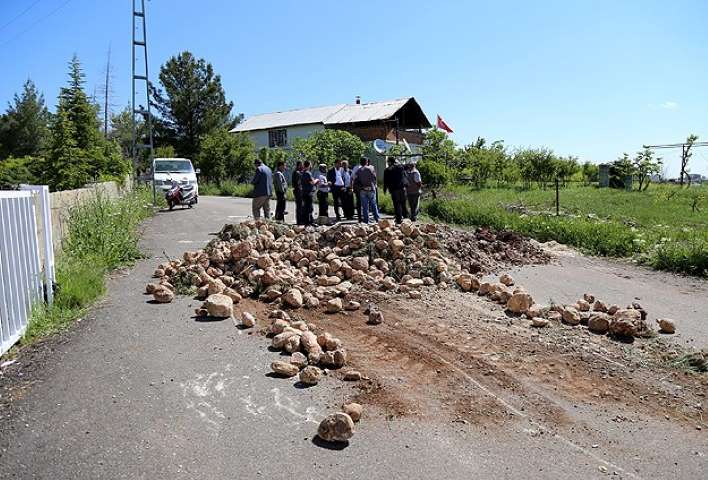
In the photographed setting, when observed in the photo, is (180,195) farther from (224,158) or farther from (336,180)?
(224,158)

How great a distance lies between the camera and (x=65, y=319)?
662 centimetres

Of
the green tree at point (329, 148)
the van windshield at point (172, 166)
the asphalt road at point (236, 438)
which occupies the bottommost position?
the asphalt road at point (236, 438)

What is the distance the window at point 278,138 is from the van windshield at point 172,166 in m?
25.0

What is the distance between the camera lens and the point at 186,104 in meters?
54.4

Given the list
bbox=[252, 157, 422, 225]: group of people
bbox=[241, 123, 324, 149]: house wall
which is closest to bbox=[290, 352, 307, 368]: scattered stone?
bbox=[252, 157, 422, 225]: group of people

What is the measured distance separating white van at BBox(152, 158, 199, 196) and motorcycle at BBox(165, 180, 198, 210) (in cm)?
25

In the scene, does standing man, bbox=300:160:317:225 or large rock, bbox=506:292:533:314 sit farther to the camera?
standing man, bbox=300:160:317:225

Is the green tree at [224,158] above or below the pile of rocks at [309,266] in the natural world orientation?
above

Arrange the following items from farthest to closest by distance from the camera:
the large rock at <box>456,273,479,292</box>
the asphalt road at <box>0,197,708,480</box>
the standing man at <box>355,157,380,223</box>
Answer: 1. the standing man at <box>355,157,380,223</box>
2. the large rock at <box>456,273,479,292</box>
3. the asphalt road at <box>0,197,708,480</box>

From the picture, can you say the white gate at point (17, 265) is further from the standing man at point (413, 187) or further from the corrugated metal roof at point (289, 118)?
the corrugated metal roof at point (289, 118)

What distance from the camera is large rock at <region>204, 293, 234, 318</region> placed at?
6.79 m

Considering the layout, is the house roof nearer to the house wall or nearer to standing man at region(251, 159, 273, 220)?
the house wall

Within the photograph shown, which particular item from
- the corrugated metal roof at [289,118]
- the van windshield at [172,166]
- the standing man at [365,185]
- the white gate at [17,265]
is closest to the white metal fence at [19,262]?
the white gate at [17,265]

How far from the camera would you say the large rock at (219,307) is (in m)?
6.79
